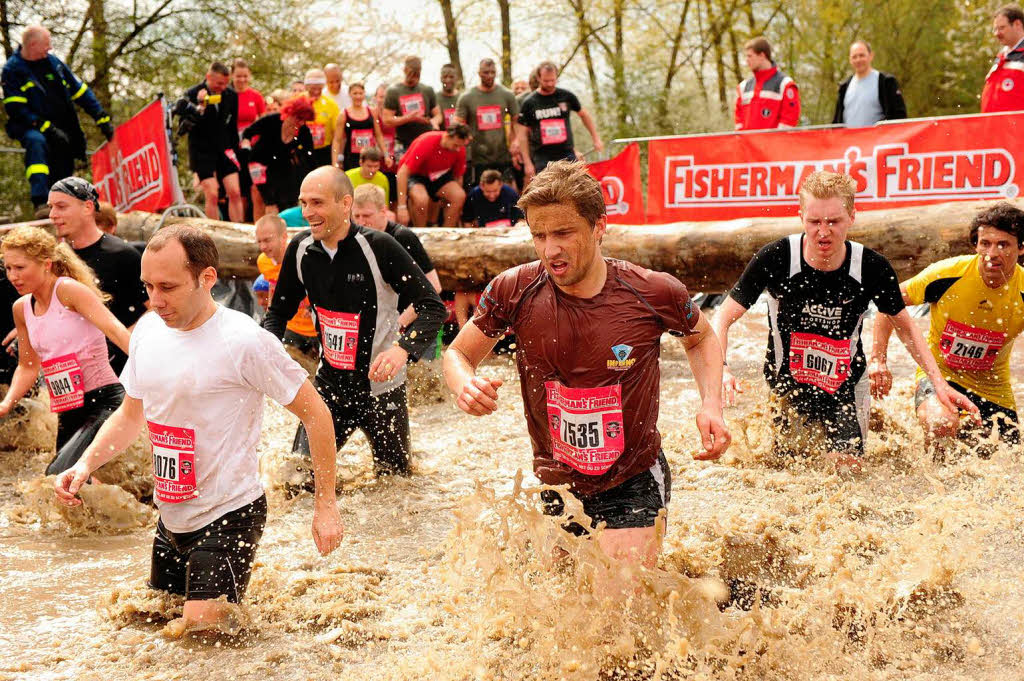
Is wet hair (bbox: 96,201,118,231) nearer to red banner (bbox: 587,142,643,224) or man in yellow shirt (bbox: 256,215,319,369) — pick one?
man in yellow shirt (bbox: 256,215,319,369)

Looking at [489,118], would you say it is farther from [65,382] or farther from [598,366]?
[598,366]

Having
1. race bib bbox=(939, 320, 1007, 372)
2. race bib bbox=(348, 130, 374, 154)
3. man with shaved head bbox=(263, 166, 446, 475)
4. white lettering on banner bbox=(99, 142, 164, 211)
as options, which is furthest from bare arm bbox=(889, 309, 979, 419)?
white lettering on banner bbox=(99, 142, 164, 211)

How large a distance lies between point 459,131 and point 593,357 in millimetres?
7599

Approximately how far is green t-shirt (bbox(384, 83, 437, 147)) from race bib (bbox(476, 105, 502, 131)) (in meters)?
0.63

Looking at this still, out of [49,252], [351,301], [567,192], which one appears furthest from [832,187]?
[49,252]

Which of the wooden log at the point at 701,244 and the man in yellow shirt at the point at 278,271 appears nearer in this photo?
the man in yellow shirt at the point at 278,271

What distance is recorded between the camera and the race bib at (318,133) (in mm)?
A: 11406

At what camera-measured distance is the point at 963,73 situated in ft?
72.4

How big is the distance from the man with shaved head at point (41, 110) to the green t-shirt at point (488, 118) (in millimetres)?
4238

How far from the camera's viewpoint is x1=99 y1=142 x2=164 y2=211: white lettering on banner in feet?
36.3

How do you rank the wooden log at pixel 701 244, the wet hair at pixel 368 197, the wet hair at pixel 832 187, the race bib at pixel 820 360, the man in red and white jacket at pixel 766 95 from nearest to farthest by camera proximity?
1. the wet hair at pixel 832 187
2. the race bib at pixel 820 360
3. the wet hair at pixel 368 197
4. the wooden log at pixel 701 244
5. the man in red and white jacket at pixel 766 95

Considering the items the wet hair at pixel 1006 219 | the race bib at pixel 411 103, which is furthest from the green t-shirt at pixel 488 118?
the wet hair at pixel 1006 219

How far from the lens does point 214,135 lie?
11.6 m

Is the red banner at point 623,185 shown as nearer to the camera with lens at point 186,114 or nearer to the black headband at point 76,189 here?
the camera with lens at point 186,114
